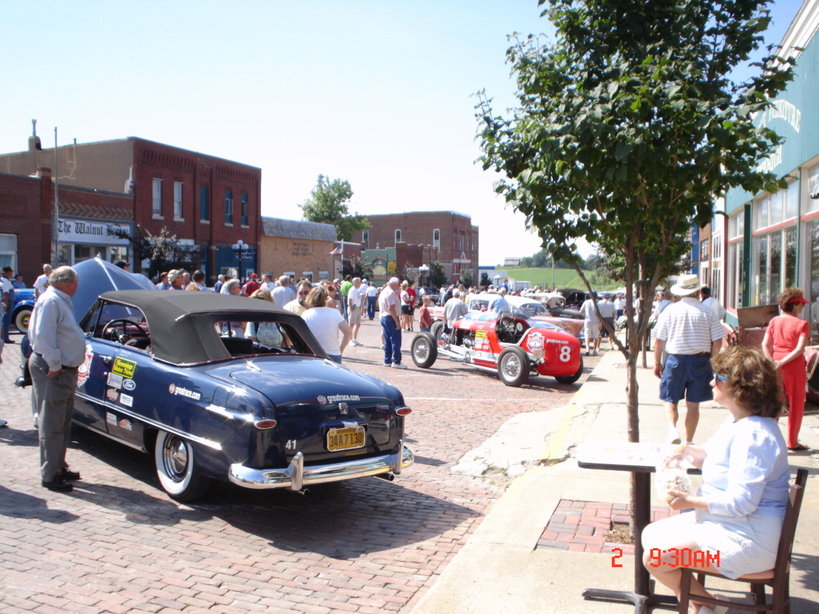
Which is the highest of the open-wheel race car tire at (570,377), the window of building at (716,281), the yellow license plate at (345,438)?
the window of building at (716,281)

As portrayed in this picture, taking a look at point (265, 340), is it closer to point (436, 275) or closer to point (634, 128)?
point (634, 128)

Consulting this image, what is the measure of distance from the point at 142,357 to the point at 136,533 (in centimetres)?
169

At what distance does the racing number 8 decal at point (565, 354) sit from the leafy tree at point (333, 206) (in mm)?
64381

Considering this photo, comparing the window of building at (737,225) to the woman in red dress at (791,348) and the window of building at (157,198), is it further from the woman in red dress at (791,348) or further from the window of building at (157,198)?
the window of building at (157,198)

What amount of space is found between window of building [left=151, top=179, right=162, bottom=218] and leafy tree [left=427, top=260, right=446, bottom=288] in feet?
116

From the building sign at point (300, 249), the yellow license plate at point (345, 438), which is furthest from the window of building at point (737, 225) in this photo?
the building sign at point (300, 249)

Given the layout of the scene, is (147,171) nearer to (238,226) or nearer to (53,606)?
(238,226)

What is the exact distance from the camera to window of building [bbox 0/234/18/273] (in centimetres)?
2822

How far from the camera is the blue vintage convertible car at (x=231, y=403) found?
5.30 meters

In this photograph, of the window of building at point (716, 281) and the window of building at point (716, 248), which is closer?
the window of building at point (716, 281)

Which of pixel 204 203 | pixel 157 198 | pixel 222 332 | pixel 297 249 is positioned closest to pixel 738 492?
pixel 222 332

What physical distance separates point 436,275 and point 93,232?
4269 centimetres

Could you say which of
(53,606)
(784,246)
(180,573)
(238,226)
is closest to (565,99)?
(180,573)

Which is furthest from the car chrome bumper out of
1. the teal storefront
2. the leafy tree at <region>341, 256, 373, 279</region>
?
the leafy tree at <region>341, 256, 373, 279</region>
